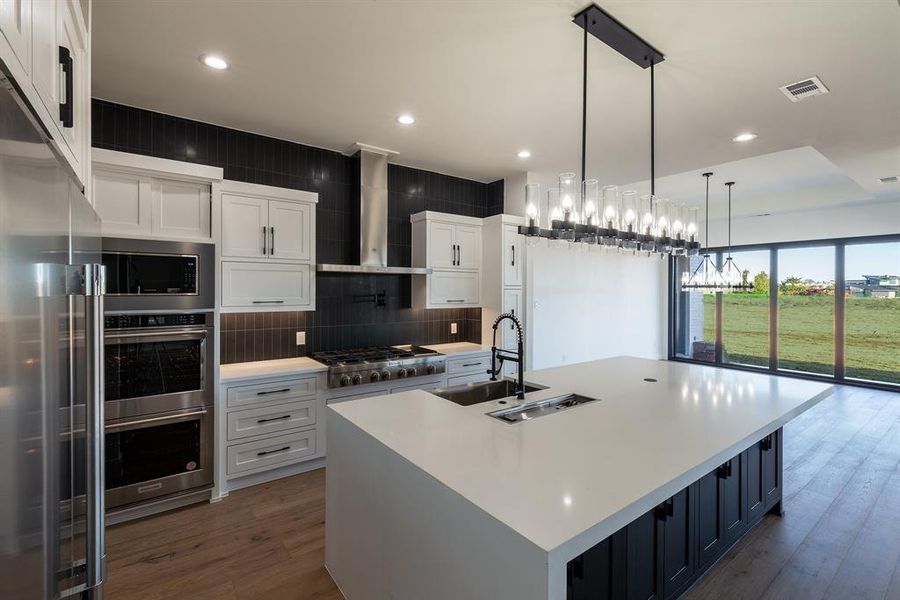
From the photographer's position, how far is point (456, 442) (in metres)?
1.71

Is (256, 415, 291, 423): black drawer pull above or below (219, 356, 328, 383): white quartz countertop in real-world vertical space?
below

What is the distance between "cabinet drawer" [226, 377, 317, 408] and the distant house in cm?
811

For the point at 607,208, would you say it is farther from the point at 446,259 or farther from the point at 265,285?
the point at 265,285

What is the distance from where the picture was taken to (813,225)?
22.0 feet

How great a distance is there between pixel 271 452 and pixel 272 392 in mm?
477

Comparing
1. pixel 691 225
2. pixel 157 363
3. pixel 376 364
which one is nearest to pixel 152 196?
pixel 157 363

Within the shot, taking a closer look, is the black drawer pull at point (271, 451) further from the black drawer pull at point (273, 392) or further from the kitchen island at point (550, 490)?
the kitchen island at point (550, 490)

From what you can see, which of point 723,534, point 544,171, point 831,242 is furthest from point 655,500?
point 831,242

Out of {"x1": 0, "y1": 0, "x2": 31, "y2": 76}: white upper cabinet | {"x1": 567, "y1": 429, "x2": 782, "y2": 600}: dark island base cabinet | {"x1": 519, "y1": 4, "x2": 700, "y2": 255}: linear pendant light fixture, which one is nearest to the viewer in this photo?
{"x1": 0, "y1": 0, "x2": 31, "y2": 76}: white upper cabinet

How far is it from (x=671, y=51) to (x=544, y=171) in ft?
7.72

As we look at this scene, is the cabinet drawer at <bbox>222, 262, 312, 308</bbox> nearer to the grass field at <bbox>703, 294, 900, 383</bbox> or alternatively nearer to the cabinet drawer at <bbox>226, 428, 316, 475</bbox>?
the cabinet drawer at <bbox>226, 428, 316, 475</bbox>

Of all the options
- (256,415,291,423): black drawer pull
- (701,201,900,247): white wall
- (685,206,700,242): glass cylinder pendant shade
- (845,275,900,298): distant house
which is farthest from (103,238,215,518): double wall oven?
(845,275,900,298): distant house

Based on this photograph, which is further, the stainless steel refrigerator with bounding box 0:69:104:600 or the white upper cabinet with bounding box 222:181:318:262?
the white upper cabinet with bounding box 222:181:318:262

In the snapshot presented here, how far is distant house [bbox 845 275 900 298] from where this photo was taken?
6191 millimetres
